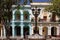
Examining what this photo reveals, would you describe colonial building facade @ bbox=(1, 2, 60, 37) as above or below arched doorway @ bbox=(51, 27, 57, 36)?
above

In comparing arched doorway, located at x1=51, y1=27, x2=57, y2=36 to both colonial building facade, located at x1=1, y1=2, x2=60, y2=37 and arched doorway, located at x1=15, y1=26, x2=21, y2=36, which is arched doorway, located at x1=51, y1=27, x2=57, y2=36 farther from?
arched doorway, located at x1=15, y1=26, x2=21, y2=36

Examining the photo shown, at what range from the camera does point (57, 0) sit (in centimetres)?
3659

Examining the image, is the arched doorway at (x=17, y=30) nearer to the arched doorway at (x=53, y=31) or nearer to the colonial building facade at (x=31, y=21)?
the colonial building facade at (x=31, y=21)

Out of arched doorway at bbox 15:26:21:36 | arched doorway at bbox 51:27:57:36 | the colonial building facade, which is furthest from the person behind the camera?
arched doorway at bbox 15:26:21:36

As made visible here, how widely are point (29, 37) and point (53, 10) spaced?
561 centimetres

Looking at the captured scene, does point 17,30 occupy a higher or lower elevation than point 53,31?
higher

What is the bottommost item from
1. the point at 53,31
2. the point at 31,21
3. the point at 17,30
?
the point at 53,31

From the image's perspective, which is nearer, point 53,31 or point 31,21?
point 31,21

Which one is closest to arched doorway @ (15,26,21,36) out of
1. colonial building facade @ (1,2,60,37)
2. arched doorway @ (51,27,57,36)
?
colonial building facade @ (1,2,60,37)

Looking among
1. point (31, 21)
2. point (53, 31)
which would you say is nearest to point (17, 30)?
point (31, 21)

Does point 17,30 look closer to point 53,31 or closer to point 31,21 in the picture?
point 31,21

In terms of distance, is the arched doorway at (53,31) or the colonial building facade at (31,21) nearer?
the colonial building facade at (31,21)

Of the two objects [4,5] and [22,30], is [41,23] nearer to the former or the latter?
[22,30]

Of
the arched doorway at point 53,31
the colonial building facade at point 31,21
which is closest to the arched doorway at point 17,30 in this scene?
the colonial building facade at point 31,21
